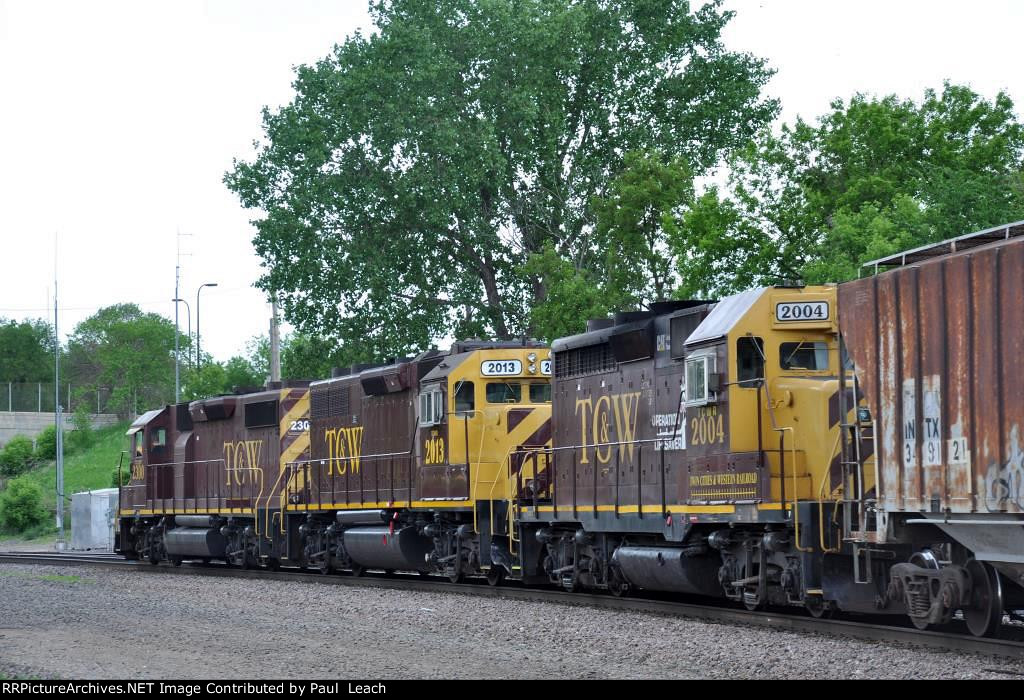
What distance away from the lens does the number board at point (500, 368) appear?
73.8 ft

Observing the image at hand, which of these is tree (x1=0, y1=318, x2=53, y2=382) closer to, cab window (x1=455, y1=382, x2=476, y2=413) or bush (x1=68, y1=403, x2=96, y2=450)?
bush (x1=68, y1=403, x2=96, y2=450)

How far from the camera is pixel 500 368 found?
74.1ft

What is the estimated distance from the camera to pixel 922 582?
12.8 meters

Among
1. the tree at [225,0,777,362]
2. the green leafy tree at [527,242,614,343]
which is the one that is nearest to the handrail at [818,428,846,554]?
the green leafy tree at [527,242,614,343]

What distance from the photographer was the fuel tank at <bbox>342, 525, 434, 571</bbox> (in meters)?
24.0

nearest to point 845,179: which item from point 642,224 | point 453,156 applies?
point 642,224

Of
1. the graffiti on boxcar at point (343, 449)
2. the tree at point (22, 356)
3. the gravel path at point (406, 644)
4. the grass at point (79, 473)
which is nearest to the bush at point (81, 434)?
the grass at point (79, 473)

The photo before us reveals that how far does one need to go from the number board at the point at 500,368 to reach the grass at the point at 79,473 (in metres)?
35.7

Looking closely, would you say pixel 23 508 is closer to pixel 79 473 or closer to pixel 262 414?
pixel 79 473

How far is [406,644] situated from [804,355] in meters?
5.74

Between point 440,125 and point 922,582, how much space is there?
96.2 feet

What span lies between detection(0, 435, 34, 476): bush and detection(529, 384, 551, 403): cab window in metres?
59.2

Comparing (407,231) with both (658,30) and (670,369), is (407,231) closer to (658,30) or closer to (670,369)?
(658,30)
